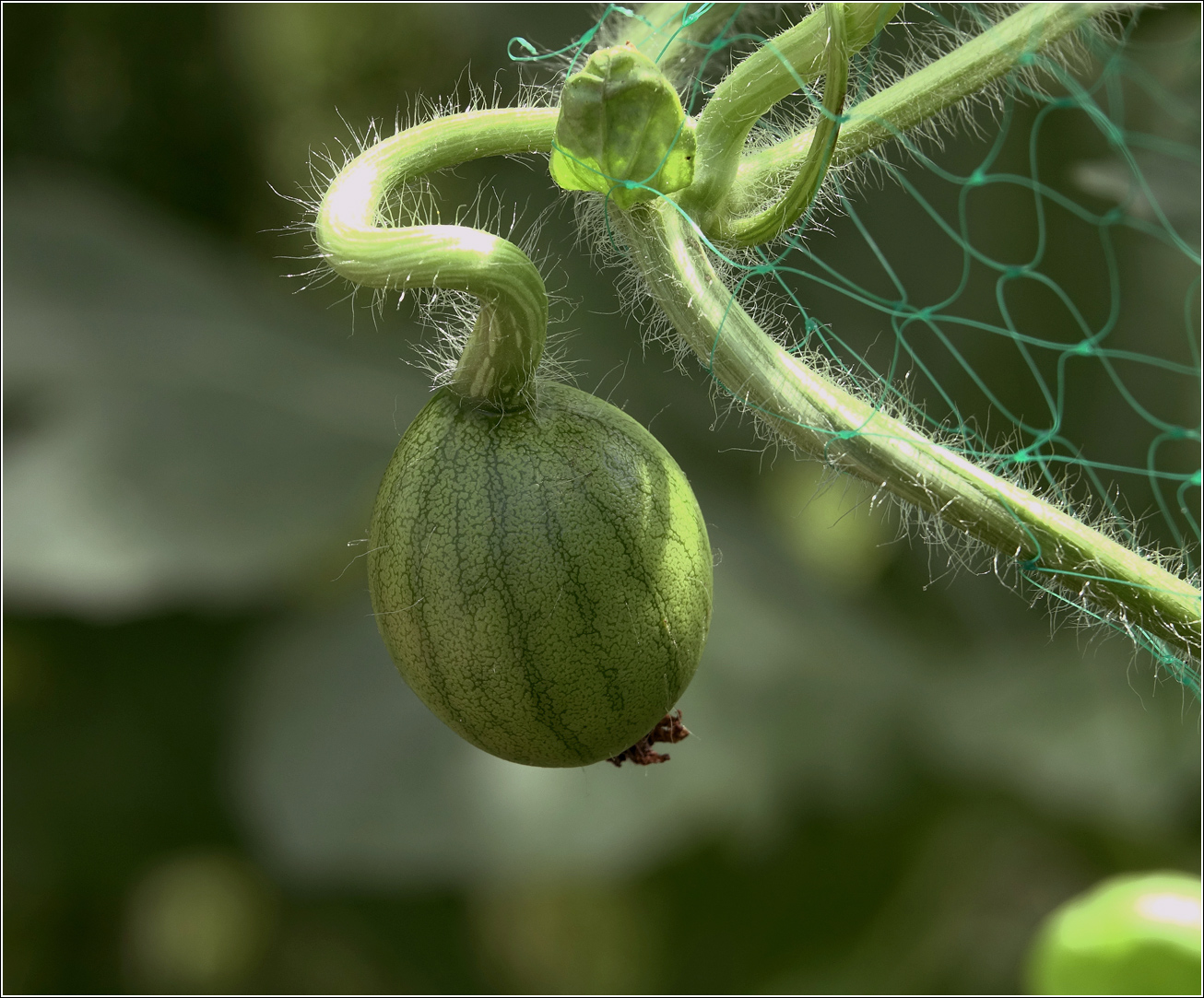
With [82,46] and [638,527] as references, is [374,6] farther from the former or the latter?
[638,527]

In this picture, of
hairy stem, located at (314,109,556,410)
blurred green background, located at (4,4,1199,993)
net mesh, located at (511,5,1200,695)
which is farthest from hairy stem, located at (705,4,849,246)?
blurred green background, located at (4,4,1199,993)

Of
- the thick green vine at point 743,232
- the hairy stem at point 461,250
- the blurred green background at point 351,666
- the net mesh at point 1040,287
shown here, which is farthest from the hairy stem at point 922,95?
the blurred green background at point 351,666

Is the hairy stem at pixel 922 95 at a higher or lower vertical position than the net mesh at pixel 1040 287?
lower

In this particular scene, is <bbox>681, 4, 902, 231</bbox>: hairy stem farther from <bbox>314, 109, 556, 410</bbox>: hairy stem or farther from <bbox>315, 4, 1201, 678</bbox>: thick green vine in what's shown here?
<bbox>314, 109, 556, 410</bbox>: hairy stem

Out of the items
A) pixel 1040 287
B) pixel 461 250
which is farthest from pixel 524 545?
pixel 1040 287

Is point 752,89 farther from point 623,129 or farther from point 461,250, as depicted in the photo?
point 461,250

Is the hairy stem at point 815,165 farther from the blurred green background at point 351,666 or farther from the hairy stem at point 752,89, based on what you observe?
the blurred green background at point 351,666
